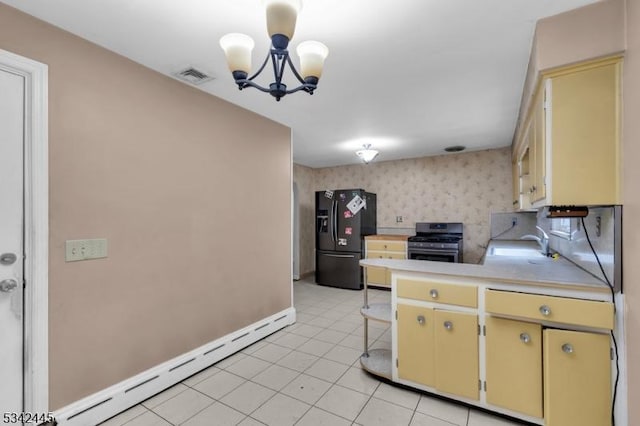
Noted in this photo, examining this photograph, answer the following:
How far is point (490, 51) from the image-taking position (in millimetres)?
1866

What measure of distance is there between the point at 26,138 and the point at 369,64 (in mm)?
2083

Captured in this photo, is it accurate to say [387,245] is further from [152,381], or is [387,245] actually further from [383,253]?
[152,381]

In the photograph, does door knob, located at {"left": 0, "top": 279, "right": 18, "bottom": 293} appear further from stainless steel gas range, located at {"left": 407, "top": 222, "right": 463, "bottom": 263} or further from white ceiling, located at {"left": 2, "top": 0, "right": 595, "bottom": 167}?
stainless steel gas range, located at {"left": 407, "top": 222, "right": 463, "bottom": 263}

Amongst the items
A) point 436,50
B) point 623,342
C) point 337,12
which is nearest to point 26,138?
point 337,12

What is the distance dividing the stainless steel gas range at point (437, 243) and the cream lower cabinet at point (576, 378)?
111 inches

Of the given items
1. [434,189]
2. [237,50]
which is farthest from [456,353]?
[434,189]

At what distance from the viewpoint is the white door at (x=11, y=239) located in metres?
1.47

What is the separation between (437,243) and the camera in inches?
176

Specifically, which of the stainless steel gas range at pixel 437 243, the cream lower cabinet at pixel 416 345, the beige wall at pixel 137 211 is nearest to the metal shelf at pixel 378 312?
the cream lower cabinet at pixel 416 345

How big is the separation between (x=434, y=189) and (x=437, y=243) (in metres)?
1.12

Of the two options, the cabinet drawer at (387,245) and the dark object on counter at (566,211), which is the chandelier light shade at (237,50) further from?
the cabinet drawer at (387,245)

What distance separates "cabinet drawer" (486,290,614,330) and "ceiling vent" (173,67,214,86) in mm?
2487

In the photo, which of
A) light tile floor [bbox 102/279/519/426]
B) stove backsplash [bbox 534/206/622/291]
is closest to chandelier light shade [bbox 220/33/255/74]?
stove backsplash [bbox 534/206/622/291]

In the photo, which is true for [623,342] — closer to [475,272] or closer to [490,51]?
[475,272]
